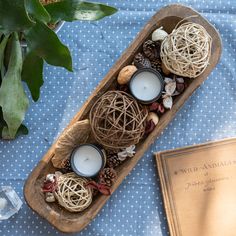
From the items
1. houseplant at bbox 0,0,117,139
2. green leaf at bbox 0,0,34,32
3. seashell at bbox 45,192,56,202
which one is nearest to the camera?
green leaf at bbox 0,0,34,32

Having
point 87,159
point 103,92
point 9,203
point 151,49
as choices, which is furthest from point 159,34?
point 9,203

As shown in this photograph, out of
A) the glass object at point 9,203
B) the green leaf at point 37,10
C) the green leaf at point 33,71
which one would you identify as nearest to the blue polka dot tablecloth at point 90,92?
the glass object at point 9,203

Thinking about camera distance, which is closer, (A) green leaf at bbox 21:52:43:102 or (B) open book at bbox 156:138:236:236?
(A) green leaf at bbox 21:52:43:102

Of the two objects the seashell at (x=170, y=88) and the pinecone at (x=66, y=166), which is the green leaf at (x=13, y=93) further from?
the seashell at (x=170, y=88)

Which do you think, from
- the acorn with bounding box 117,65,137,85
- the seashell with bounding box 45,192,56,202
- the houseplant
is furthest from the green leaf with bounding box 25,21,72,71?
the seashell with bounding box 45,192,56,202

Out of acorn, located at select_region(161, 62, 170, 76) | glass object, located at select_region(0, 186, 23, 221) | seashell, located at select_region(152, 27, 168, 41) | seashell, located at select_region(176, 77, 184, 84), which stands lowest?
glass object, located at select_region(0, 186, 23, 221)

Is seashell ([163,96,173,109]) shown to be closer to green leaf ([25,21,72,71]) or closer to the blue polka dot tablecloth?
the blue polka dot tablecloth
